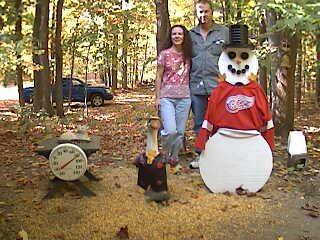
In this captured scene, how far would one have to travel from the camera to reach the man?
18.9 feet

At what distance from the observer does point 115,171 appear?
19.7 ft

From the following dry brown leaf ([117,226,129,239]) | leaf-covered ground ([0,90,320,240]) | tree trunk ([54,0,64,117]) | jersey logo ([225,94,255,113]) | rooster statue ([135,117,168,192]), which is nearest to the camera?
dry brown leaf ([117,226,129,239])

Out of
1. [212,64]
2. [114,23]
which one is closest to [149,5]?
[114,23]

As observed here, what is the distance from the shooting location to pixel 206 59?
576 centimetres

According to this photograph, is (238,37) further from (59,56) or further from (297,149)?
(59,56)

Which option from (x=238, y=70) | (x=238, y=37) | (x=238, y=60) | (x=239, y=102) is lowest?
(x=239, y=102)

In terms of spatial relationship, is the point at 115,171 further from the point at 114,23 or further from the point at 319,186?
the point at 114,23

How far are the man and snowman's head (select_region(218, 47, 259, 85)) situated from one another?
52 centimetres

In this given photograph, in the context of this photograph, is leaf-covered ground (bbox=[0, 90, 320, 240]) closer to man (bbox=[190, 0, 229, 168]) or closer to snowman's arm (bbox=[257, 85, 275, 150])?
snowman's arm (bbox=[257, 85, 275, 150])

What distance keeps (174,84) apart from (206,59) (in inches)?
20.7

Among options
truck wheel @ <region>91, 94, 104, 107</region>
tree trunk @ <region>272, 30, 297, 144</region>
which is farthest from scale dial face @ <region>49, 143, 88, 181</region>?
truck wheel @ <region>91, 94, 104, 107</region>

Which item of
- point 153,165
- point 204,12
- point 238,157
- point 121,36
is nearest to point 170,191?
point 153,165

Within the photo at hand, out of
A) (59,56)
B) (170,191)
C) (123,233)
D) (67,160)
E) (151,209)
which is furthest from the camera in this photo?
(59,56)

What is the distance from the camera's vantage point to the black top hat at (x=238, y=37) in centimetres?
515
